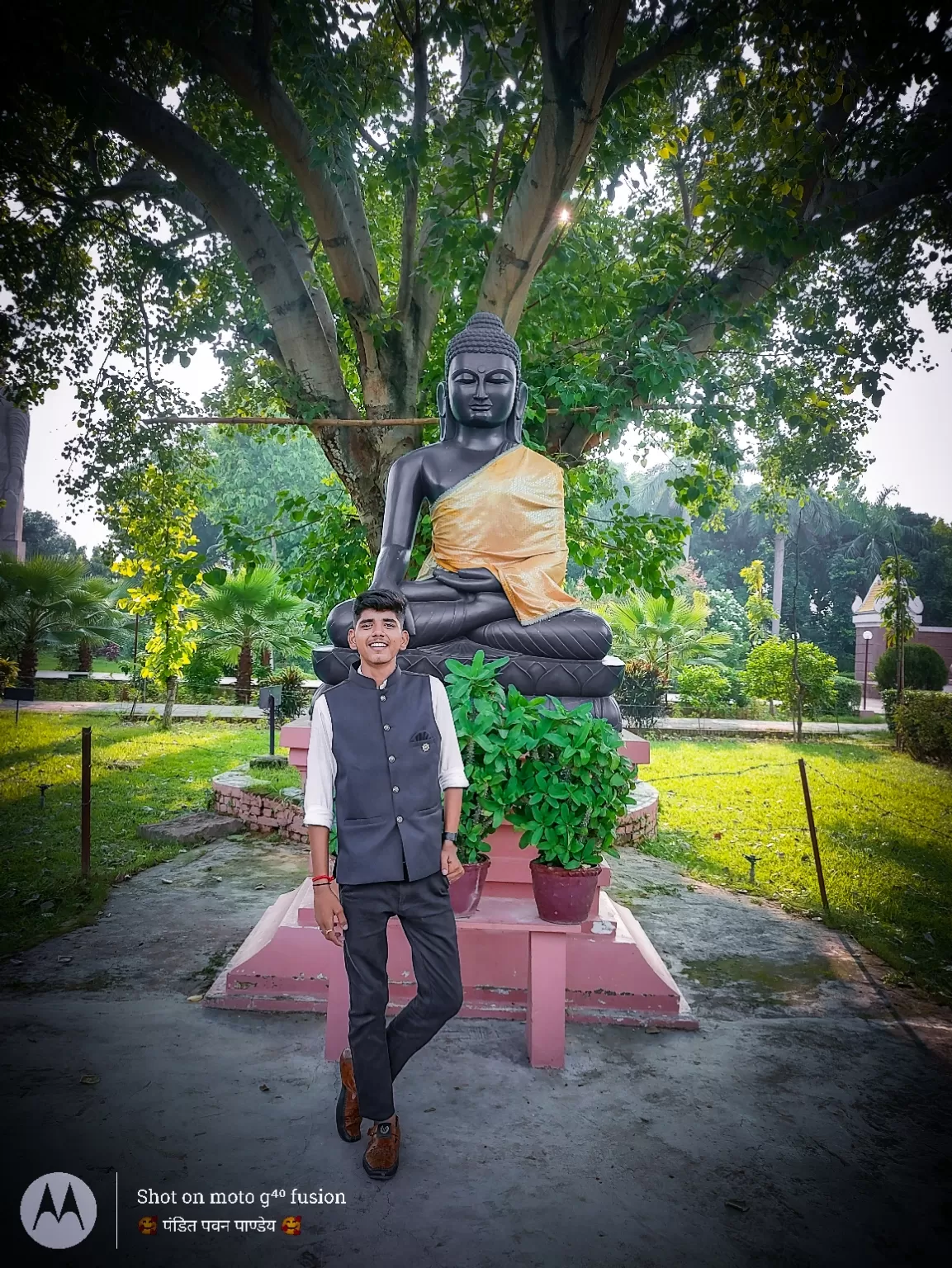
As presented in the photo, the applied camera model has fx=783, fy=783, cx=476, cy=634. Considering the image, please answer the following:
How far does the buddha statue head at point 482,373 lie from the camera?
3.96 meters

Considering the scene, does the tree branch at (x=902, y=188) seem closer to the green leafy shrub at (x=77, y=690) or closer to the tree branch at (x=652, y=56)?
the tree branch at (x=652, y=56)

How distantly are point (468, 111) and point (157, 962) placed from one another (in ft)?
17.8

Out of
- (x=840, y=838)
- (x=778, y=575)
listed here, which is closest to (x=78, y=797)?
(x=840, y=838)

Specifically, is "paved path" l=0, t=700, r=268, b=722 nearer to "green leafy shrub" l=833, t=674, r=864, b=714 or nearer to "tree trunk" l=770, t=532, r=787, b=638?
"green leafy shrub" l=833, t=674, r=864, b=714

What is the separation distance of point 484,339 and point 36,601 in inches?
570

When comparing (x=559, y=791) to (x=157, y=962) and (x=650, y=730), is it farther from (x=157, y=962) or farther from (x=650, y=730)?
(x=650, y=730)

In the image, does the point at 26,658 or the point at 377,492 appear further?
the point at 26,658

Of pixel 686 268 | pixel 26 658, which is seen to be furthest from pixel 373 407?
pixel 26 658

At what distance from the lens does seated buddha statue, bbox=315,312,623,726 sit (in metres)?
3.62

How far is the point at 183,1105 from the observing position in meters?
2.45

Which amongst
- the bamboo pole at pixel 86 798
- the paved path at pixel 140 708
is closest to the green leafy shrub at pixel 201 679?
the paved path at pixel 140 708

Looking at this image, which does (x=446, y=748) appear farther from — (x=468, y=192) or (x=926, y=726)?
(x=926, y=726)

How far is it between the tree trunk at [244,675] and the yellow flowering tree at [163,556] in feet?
3.11

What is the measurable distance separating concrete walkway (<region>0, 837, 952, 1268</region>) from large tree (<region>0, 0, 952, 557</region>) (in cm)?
357
